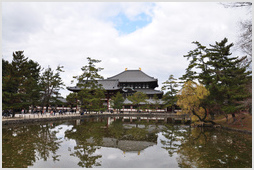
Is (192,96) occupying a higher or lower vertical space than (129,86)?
lower

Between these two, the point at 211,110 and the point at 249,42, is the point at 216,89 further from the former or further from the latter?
the point at 249,42

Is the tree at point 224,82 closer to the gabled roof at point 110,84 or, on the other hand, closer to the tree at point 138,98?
the tree at point 138,98

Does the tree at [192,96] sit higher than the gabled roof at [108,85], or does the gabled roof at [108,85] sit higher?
the gabled roof at [108,85]

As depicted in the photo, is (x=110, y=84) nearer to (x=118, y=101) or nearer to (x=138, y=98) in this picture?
(x=118, y=101)

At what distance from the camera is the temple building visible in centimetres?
4662

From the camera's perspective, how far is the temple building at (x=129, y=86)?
153 ft

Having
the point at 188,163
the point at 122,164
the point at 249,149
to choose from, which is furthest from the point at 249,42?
the point at 122,164

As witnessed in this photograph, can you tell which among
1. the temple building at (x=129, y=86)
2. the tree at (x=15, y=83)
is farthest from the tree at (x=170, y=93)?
the tree at (x=15, y=83)

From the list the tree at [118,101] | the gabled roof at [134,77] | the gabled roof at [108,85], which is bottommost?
the tree at [118,101]

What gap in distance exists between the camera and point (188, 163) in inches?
336

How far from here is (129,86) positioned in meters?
54.8

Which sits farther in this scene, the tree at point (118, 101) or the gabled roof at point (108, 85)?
the gabled roof at point (108, 85)

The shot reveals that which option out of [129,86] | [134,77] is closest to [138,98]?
[129,86]

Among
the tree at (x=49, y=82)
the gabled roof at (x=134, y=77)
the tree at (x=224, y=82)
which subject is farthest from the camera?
the gabled roof at (x=134, y=77)
